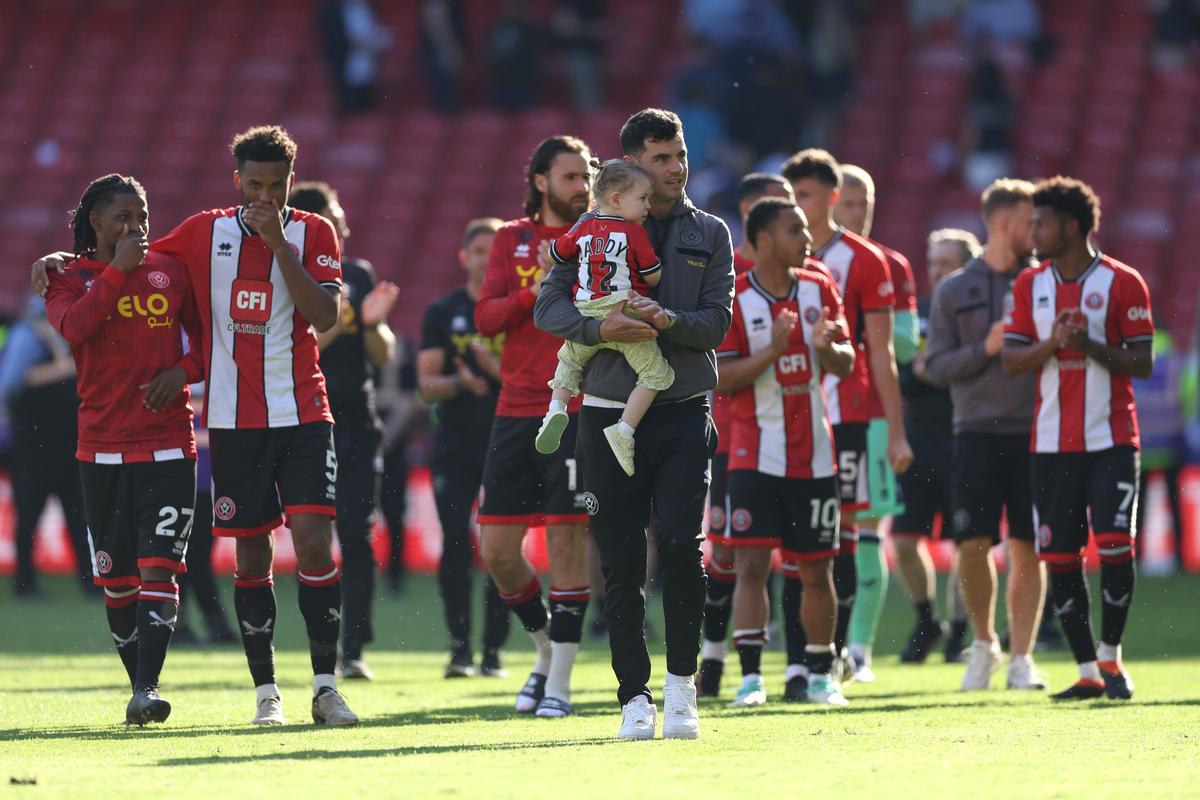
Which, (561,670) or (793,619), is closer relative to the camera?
(561,670)

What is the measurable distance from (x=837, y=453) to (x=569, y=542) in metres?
1.68

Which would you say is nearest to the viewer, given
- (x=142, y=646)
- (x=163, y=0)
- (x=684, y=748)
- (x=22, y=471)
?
(x=684, y=748)

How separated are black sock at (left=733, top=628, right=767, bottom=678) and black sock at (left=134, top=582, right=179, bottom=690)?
2387 mm

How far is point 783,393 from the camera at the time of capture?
332 inches

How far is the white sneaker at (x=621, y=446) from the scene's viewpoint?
674 centimetres

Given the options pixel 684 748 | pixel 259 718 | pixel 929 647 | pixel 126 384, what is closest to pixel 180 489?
pixel 126 384

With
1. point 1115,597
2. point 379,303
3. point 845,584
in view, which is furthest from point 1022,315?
point 379,303

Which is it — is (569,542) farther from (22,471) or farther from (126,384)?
(22,471)

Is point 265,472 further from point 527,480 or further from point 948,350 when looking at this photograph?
point 948,350

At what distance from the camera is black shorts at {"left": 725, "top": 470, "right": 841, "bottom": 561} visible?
8336 mm

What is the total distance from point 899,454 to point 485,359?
7.96 ft

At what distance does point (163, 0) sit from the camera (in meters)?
26.8

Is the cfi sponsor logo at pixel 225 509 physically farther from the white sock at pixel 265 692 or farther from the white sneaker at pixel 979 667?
the white sneaker at pixel 979 667

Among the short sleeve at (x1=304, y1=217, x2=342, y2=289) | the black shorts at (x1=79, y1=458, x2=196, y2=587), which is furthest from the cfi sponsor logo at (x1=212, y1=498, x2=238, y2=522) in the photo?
the short sleeve at (x1=304, y1=217, x2=342, y2=289)
